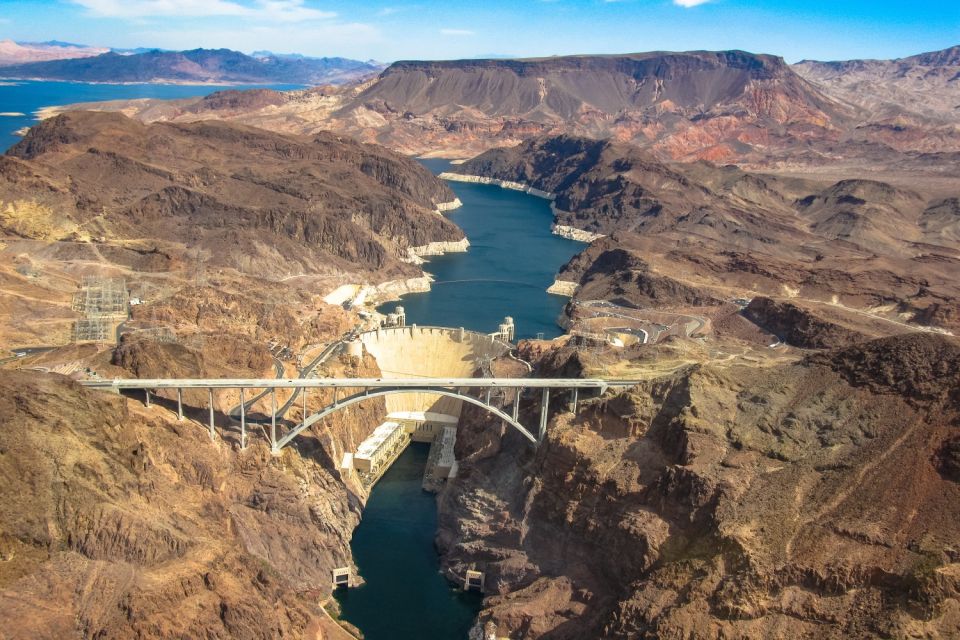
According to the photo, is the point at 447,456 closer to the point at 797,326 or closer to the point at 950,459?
the point at 950,459

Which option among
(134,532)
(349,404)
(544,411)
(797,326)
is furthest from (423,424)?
(797,326)

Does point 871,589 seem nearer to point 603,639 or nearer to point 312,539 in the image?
point 603,639

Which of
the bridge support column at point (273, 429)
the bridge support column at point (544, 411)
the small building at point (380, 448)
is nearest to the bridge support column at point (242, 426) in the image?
the bridge support column at point (273, 429)

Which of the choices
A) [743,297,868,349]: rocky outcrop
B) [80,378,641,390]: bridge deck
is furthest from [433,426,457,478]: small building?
[743,297,868,349]: rocky outcrop

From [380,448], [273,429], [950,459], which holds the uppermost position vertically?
[950,459]

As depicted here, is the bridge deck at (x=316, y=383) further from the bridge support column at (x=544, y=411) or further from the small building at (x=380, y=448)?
the small building at (x=380, y=448)

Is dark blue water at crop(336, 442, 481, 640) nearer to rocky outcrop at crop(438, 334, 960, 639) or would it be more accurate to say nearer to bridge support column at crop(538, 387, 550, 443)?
rocky outcrop at crop(438, 334, 960, 639)
